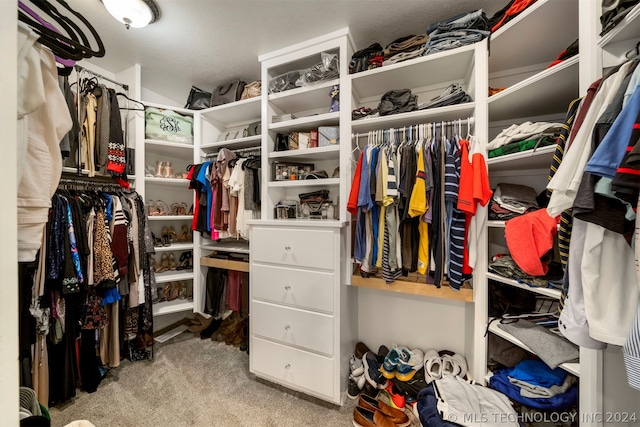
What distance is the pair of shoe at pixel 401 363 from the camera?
162cm

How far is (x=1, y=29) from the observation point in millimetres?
398

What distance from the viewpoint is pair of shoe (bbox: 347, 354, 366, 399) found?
Answer: 1603 millimetres

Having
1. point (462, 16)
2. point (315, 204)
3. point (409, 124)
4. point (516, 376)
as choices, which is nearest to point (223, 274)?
point (315, 204)

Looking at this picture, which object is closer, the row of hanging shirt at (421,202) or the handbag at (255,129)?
the row of hanging shirt at (421,202)

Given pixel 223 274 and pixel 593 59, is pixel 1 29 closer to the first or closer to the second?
pixel 593 59

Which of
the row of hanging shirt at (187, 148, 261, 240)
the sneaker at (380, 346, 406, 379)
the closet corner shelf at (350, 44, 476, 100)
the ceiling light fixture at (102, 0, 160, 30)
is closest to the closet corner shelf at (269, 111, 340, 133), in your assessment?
the closet corner shelf at (350, 44, 476, 100)

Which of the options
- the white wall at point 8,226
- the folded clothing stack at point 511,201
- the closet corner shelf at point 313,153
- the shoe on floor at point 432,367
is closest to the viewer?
the white wall at point 8,226

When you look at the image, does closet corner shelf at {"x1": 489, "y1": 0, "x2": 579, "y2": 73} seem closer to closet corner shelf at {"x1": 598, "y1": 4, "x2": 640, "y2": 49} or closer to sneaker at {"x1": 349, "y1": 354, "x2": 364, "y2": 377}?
closet corner shelf at {"x1": 598, "y1": 4, "x2": 640, "y2": 49}

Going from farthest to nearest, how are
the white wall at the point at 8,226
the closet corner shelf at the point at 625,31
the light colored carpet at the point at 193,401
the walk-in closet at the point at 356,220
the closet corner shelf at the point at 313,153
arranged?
the closet corner shelf at the point at 313,153, the light colored carpet at the point at 193,401, the walk-in closet at the point at 356,220, the closet corner shelf at the point at 625,31, the white wall at the point at 8,226

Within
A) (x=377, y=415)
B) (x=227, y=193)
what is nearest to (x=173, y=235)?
(x=227, y=193)

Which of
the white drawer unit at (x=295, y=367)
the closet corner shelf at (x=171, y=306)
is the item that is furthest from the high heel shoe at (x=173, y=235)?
the white drawer unit at (x=295, y=367)

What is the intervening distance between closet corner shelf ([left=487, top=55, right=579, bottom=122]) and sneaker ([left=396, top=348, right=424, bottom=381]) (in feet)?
5.66

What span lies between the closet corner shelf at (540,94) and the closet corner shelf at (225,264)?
213 centimetres

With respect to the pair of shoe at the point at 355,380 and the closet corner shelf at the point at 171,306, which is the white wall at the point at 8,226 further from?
the closet corner shelf at the point at 171,306
